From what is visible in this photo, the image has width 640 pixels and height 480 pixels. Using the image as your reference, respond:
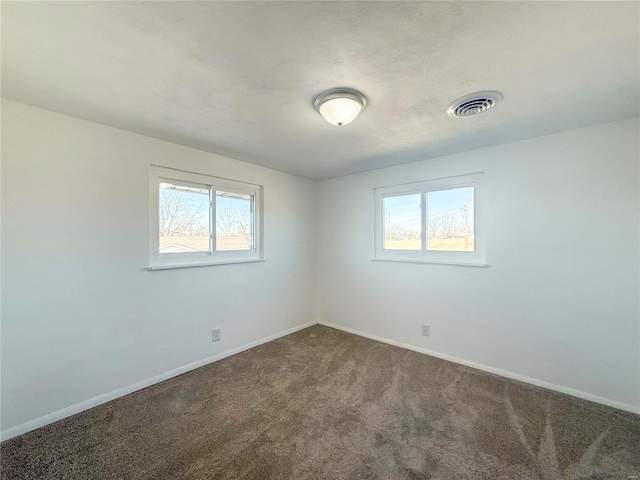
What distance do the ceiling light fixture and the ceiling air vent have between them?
66 cm

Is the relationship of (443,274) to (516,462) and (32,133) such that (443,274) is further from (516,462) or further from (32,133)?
(32,133)

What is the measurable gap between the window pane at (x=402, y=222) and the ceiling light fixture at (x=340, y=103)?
5.97 feet

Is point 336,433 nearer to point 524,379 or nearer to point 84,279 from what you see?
point 524,379

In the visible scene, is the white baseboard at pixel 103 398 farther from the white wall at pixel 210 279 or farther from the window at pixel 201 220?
the window at pixel 201 220

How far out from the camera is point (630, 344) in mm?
2041

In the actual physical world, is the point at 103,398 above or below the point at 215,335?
below

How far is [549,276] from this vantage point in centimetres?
236

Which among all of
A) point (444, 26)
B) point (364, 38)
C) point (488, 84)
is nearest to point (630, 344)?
point (488, 84)

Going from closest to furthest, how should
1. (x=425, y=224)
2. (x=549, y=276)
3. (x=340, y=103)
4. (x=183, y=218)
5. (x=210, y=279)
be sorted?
(x=340, y=103) → (x=549, y=276) → (x=183, y=218) → (x=210, y=279) → (x=425, y=224)

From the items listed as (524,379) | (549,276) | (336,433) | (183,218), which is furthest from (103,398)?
(549,276)

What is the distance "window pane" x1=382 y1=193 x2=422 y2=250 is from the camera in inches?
129

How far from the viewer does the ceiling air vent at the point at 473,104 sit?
5.54 ft

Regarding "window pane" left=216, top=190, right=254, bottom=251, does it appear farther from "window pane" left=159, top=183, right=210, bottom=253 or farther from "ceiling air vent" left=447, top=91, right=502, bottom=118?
"ceiling air vent" left=447, top=91, right=502, bottom=118

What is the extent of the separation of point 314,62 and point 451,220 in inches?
93.3
